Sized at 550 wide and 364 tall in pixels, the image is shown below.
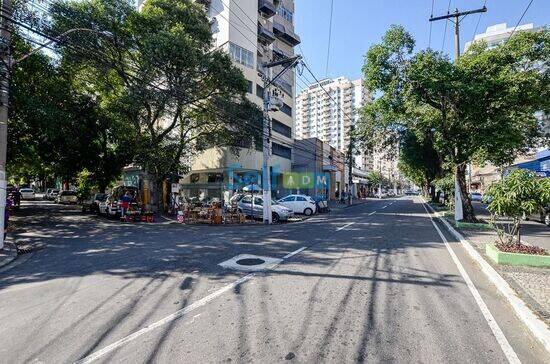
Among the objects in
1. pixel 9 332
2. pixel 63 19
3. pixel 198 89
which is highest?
pixel 63 19

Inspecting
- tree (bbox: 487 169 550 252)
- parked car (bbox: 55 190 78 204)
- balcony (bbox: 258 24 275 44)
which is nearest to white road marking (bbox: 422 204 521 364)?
tree (bbox: 487 169 550 252)

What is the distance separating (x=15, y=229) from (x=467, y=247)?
1824 centimetres

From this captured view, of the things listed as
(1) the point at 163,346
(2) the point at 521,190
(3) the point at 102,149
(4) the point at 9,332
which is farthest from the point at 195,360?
(3) the point at 102,149

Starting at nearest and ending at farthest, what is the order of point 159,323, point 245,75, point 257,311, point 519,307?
point 159,323 < point 257,311 < point 519,307 < point 245,75

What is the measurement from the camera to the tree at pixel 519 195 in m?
8.11

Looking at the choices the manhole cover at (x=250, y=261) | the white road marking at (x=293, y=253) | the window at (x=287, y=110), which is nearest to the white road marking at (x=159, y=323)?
the manhole cover at (x=250, y=261)

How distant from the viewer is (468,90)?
14.1 meters

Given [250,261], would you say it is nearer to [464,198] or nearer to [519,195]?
[519,195]

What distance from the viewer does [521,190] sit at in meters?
8.23

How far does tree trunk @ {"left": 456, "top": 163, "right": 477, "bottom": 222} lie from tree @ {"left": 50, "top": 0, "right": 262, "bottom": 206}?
1203 cm

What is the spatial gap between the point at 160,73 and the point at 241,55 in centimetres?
1554

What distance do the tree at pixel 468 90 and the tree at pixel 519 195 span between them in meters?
6.76

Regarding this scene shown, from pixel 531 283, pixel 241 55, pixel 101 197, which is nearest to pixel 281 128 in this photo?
pixel 241 55

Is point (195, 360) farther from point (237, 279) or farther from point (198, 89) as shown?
point (198, 89)
